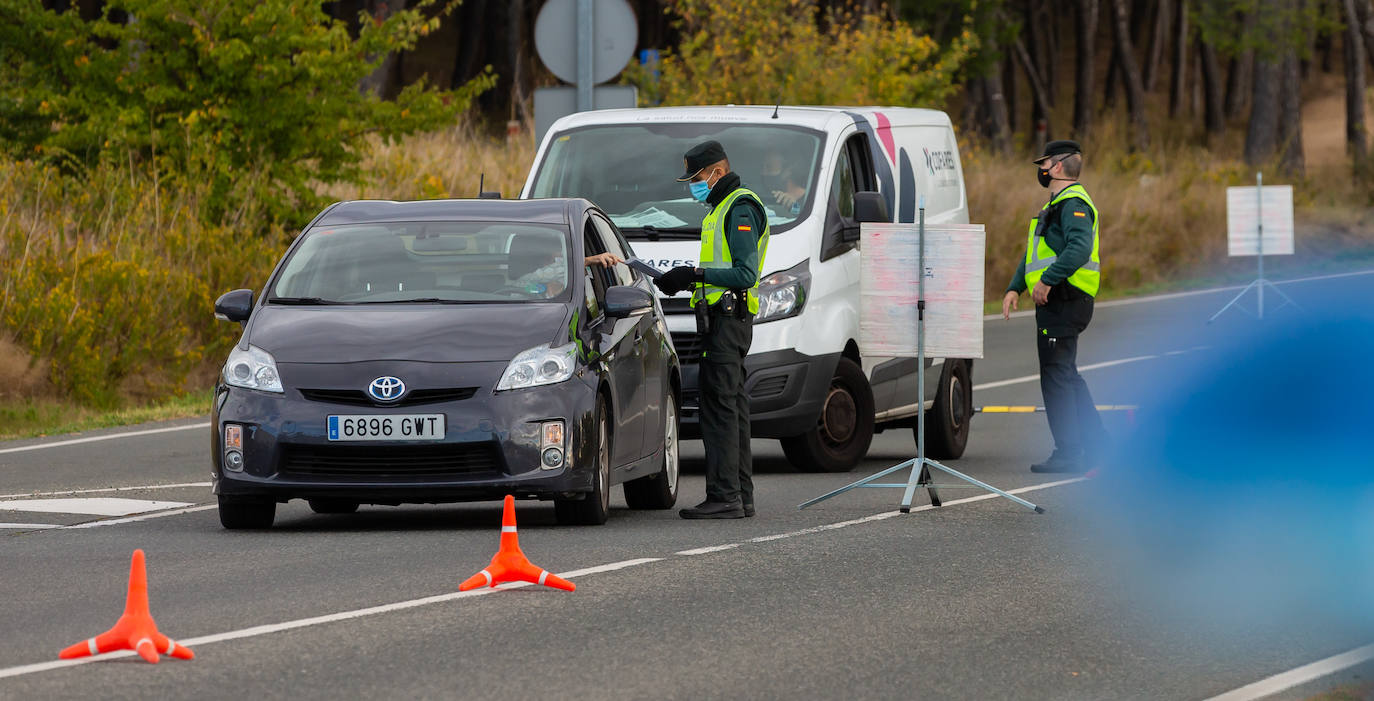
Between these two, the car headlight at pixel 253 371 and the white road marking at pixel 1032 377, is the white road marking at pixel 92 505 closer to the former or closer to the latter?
the car headlight at pixel 253 371

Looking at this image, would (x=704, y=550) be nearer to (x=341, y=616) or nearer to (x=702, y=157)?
(x=702, y=157)

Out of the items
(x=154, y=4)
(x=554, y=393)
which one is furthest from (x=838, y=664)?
(x=154, y=4)

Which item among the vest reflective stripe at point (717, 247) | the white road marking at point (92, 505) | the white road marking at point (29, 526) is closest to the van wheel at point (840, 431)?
the vest reflective stripe at point (717, 247)

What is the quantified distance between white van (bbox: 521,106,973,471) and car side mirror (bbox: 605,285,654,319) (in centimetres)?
251

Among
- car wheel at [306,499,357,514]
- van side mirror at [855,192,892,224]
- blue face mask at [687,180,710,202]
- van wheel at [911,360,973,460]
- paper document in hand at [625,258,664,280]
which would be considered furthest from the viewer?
van wheel at [911,360,973,460]

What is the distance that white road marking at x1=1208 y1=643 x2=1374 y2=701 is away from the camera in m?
7.34

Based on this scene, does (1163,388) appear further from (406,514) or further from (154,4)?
(154,4)

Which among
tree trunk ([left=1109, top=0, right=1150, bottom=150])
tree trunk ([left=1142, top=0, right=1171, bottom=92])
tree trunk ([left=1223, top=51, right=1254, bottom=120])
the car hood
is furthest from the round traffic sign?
tree trunk ([left=1223, top=51, right=1254, bottom=120])

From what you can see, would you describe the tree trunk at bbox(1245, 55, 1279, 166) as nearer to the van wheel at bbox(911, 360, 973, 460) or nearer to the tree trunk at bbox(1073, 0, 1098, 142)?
the tree trunk at bbox(1073, 0, 1098, 142)

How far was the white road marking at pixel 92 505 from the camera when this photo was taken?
1262cm

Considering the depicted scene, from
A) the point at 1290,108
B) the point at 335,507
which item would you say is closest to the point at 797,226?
the point at 335,507

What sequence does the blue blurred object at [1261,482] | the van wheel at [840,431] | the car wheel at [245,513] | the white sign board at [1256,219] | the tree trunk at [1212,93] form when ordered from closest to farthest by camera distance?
the blue blurred object at [1261,482] → the car wheel at [245,513] → the van wheel at [840,431] → the white sign board at [1256,219] → the tree trunk at [1212,93]

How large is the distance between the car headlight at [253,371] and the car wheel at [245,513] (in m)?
0.64

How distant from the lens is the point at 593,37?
21.3 metres
